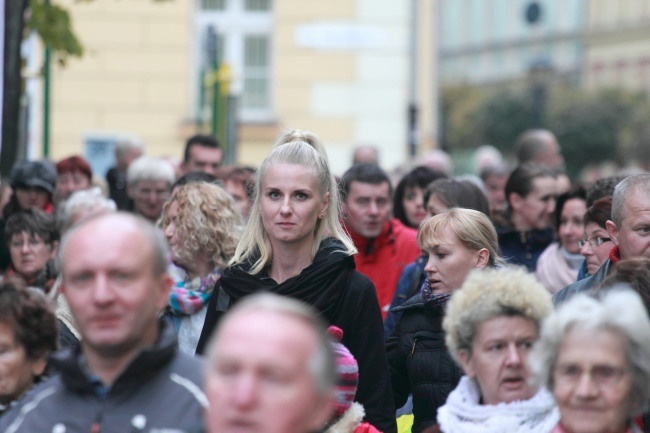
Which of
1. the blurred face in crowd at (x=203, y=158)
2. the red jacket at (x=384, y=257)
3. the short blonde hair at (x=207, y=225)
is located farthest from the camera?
the blurred face in crowd at (x=203, y=158)

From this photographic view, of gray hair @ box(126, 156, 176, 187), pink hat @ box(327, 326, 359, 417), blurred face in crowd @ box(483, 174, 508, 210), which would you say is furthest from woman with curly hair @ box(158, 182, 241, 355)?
blurred face in crowd @ box(483, 174, 508, 210)

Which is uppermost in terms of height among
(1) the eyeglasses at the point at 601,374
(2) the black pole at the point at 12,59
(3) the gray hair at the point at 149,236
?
(2) the black pole at the point at 12,59

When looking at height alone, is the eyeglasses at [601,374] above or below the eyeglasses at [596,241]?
below

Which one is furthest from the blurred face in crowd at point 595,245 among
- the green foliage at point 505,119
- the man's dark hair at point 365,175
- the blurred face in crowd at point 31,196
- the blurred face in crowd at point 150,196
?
the green foliage at point 505,119

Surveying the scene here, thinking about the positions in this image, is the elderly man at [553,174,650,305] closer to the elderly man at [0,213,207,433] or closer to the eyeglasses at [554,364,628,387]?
→ the eyeglasses at [554,364,628,387]

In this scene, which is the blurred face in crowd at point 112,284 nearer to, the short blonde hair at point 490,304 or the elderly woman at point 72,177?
the short blonde hair at point 490,304

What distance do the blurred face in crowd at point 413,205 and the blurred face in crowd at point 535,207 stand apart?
68 cm

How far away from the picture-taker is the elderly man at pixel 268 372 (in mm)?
3416

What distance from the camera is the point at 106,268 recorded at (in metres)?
4.07

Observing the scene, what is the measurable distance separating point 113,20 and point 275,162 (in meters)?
16.2

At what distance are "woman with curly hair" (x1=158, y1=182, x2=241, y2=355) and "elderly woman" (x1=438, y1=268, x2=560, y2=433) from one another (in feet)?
7.88

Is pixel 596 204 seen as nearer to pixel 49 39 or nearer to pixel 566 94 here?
pixel 49 39

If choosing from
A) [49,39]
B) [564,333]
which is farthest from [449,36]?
[564,333]

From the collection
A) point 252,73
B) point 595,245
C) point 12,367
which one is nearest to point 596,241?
point 595,245
